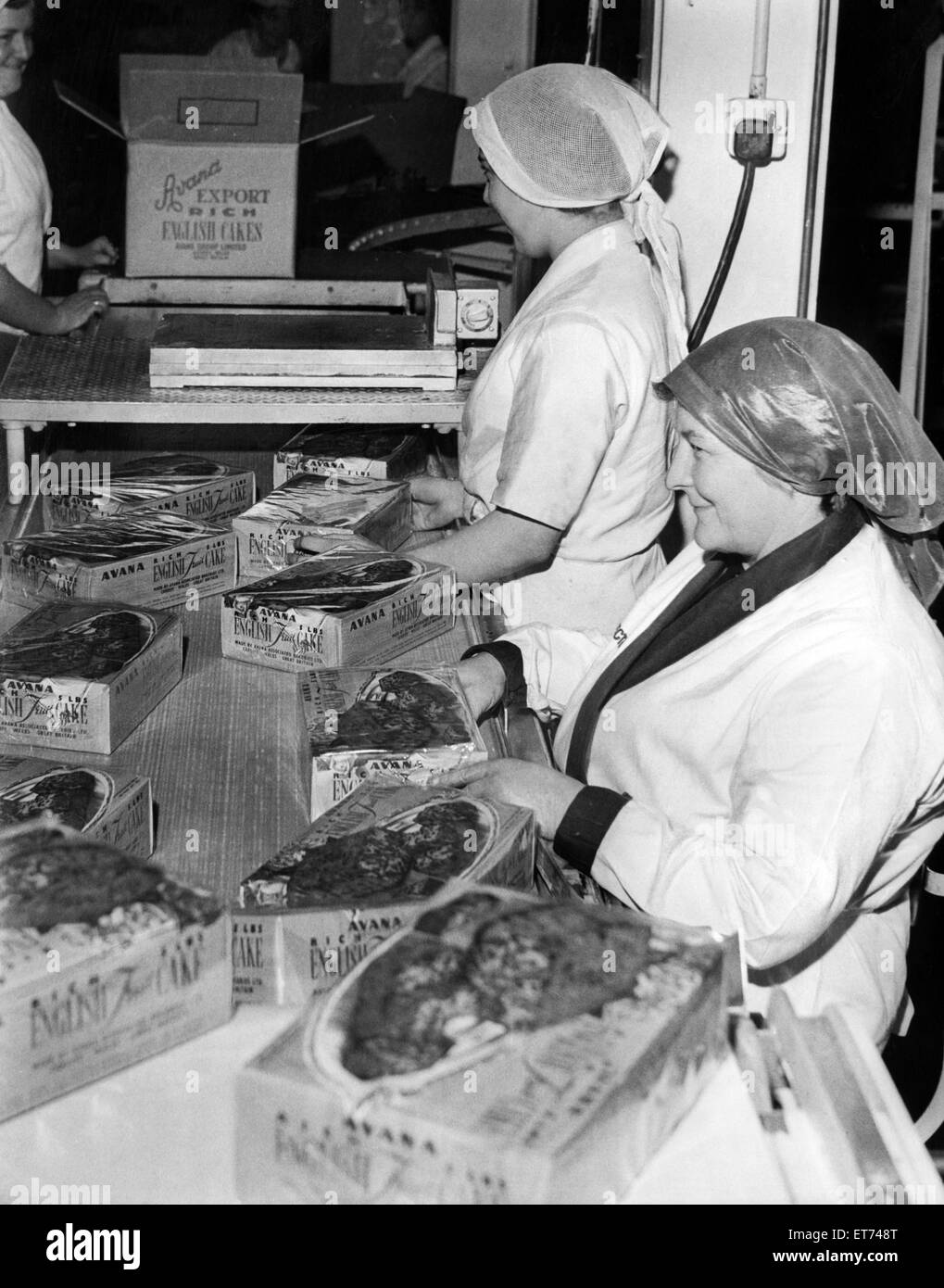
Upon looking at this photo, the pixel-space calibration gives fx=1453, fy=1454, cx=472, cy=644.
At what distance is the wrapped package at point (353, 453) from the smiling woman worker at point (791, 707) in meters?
1.02

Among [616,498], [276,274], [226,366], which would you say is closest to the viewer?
[616,498]

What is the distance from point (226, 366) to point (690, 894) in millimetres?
1700

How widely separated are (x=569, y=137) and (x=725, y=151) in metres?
0.84

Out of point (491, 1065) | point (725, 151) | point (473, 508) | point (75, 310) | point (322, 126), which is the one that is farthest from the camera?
point (322, 126)

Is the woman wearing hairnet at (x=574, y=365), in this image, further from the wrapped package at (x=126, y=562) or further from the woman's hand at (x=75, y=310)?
the woman's hand at (x=75, y=310)

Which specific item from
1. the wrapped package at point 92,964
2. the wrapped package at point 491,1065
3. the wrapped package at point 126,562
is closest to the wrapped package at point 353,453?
the wrapped package at point 126,562

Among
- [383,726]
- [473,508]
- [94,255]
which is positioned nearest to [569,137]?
[473,508]

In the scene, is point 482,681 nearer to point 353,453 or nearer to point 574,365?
point 574,365

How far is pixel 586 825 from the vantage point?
1.72m

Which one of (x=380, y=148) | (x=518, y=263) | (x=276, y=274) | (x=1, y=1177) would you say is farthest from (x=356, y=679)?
(x=380, y=148)

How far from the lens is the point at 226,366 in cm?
290

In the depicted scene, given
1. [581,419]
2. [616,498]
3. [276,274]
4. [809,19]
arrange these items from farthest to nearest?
[276,274]
[809,19]
[616,498]
[581,419]
